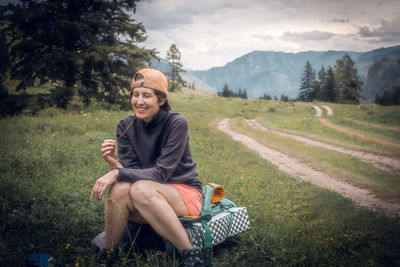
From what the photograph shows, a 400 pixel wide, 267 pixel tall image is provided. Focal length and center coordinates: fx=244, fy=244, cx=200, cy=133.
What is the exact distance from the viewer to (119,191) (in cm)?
246

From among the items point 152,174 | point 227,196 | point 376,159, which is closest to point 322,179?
point 376,159

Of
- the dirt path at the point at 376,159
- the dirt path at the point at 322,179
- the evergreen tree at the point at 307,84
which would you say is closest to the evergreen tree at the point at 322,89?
the evergreen tree at the point at 307,84

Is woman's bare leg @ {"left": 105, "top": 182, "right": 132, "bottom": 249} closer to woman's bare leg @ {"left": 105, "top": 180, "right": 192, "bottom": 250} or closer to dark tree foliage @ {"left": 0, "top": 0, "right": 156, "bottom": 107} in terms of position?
woman's bare leg @ {"left": 105, "top": 180, "right": 192, "bottom": 250}

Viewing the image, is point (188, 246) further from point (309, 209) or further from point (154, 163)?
point (309, 209)

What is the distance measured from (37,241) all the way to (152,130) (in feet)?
6.22

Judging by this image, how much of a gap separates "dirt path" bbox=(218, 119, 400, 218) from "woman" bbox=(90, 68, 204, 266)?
4.67 m

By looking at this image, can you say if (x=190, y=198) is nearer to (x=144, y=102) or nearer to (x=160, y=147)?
(x=160, y=147)

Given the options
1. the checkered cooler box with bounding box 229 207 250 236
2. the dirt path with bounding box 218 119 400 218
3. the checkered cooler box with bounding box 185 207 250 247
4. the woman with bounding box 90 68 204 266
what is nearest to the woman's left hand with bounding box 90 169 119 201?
the woman with bounding box 90 68 204 266

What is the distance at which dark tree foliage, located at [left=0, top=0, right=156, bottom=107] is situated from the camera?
444 inches

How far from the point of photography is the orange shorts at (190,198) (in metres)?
2.77

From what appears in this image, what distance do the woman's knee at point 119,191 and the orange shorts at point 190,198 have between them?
21.0 inches

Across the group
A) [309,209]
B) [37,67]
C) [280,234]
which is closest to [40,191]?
[280,234]

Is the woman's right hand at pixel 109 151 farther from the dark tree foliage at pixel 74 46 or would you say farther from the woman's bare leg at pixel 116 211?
the dark tree foliage at pixel 74 46

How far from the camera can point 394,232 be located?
3977 mm
